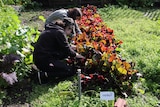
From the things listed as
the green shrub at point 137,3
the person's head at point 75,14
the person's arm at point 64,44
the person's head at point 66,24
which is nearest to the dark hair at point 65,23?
the person's head at point 66,24

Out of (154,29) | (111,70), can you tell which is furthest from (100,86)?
(154,29)

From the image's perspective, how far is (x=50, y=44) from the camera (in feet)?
17.6

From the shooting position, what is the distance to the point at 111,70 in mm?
5082

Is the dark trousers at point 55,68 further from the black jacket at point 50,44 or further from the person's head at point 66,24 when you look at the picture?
the person's head at point 66,24

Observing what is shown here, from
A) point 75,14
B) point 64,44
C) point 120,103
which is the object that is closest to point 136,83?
point 120,103

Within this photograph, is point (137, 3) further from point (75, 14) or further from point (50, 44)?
point (50, 44)

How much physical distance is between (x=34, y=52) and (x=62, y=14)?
145 cm

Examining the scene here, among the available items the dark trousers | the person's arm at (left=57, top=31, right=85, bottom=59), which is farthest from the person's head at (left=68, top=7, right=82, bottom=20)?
the dark trousers

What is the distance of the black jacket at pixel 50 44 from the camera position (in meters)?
5.30

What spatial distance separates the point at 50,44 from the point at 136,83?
1.52 meters

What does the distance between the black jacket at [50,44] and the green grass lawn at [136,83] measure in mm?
464

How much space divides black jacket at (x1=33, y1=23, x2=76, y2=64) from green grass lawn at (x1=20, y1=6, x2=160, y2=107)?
1.52ft

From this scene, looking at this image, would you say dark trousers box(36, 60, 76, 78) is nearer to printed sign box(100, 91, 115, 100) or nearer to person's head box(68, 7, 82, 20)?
person's head box(68, 7, 82, 20)

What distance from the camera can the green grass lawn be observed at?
15.3 ft
